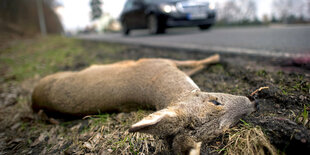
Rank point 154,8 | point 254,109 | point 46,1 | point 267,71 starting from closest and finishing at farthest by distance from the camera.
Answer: point 254,109, point 267,71, point 154,8, point 46,1

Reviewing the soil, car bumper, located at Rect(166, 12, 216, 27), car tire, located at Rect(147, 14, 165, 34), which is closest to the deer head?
the soil

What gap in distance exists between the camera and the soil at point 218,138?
144cm

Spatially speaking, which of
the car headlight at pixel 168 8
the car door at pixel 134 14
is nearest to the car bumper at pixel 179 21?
the car headlight at pixel 168 8

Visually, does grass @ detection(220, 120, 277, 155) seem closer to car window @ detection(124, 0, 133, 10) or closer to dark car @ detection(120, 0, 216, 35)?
dark car @ detection(120, 0, 216, 35)

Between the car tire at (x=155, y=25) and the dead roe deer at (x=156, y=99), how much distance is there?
201 inches

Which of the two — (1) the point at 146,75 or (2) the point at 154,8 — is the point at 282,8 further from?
(1) the point at 146,75

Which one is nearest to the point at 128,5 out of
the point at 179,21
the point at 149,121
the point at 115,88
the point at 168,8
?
the point at 168,8

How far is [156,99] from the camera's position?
1.89 metres

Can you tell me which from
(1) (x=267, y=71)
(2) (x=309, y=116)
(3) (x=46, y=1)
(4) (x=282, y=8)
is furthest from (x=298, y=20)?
(3) (x=46, y=1)

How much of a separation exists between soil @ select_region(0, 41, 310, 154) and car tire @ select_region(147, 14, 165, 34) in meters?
5.09

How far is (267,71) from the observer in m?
2.37

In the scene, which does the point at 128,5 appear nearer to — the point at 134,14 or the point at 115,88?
the point at 134,14

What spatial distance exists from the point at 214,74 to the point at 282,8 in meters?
17.4

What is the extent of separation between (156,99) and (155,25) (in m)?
6.49
